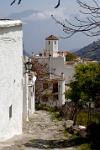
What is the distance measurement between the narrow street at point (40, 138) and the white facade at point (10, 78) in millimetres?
588

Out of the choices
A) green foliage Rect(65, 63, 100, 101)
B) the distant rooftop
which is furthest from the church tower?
the distant rooftop

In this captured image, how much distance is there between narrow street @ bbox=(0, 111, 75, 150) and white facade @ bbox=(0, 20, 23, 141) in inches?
23.1

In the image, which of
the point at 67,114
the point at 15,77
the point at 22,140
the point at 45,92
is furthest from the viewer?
the point at 45,92

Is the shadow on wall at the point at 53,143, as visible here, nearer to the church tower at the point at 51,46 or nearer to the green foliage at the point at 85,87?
the green foliage at the point at 85,87

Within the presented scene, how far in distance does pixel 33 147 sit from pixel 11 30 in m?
4.62

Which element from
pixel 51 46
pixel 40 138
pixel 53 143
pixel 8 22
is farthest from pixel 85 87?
pixel 51 46

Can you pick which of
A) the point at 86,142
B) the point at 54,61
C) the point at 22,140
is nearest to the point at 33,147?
the point at 22,140

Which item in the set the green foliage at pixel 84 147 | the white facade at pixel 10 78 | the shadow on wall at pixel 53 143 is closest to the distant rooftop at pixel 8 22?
the white facade at pixel 10 78

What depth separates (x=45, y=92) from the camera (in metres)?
47.0

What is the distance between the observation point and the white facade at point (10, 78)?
1912cm

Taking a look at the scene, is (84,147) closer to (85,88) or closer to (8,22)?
(8,22)

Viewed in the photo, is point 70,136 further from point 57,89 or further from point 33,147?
point 57,89

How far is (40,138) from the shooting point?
2089cm

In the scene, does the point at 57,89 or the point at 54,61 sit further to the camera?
the point at 54,61
